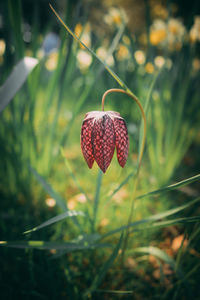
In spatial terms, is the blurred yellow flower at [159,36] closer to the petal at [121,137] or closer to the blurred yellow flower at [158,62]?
the blurred yellow flower at [158,62]

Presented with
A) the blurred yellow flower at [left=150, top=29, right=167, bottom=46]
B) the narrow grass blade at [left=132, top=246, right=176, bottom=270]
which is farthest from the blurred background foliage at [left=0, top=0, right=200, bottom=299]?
the blurred yellow flower at [left=150, top=29, right=167, bottom=46]

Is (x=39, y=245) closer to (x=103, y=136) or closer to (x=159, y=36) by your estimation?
(x=103, y=136)

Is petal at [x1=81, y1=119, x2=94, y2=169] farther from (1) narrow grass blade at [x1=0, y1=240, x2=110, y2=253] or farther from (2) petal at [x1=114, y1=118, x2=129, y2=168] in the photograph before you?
(1) narrow grass blade at [x1=0, y1=240, x2=110, y2=253]

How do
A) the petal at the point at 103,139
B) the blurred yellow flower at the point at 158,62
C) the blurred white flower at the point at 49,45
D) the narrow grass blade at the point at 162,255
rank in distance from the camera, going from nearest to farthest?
the petal at the point at 103,139 < the narrow grass blade at the point at 162,255 < the blurred yellow flower at the point at 158,62 < the blurred white flower at the point at 49,45

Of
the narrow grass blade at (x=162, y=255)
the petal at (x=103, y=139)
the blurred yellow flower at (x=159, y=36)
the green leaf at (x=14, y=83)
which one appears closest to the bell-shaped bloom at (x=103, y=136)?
the petal at (x=103, y=139)

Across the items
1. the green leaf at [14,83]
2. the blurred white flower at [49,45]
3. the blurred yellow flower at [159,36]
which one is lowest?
the green leaf at [14,83]

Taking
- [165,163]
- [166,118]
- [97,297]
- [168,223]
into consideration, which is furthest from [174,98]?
[97,297]

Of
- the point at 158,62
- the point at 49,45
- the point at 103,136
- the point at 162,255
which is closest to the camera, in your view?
the point at 103,136

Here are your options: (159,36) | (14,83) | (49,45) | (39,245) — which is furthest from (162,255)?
(49,45)
